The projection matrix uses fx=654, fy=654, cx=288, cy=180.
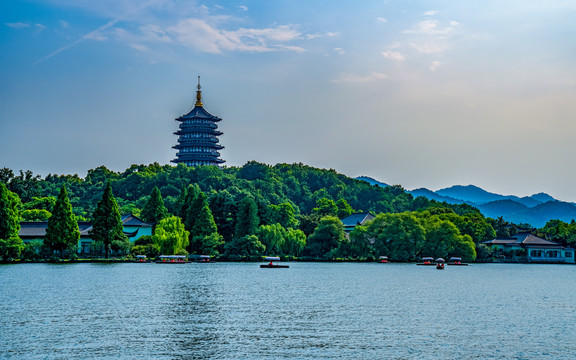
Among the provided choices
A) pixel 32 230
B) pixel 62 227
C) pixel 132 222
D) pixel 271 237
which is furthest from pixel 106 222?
pixel 271 237

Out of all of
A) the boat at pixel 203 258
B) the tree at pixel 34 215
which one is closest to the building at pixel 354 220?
the boat at pixel 203 258

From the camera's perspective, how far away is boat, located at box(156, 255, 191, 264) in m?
71.6

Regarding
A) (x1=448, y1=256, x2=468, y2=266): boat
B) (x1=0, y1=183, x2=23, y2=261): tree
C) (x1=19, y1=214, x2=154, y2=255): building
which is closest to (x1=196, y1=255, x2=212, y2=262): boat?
(x1=19, y1=214, x2=154, y2=255): building

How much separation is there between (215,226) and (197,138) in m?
61.8

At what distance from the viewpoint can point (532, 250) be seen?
3937 inches

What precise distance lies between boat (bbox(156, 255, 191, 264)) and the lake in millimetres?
23036

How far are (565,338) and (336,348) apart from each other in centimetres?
962

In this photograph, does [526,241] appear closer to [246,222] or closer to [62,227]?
[246,222]

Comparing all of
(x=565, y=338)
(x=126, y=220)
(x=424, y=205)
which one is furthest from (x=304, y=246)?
(x=565, y=338)

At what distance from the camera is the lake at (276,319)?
22.7 meters

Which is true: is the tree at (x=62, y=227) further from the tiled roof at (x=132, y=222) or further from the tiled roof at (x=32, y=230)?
the tiled roof at (x=132, y=222)

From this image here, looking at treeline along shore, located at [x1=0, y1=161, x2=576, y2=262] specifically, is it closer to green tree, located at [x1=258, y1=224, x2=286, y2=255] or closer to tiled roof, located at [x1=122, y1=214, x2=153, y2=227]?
green tree, located at [x1=258, y1=224, x2=286, y2=255]

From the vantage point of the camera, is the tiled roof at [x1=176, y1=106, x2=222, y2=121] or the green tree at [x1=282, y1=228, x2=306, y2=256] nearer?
the green tree at [x1=282, y1=228, x2=306, y2=256]

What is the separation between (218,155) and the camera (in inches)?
5674
